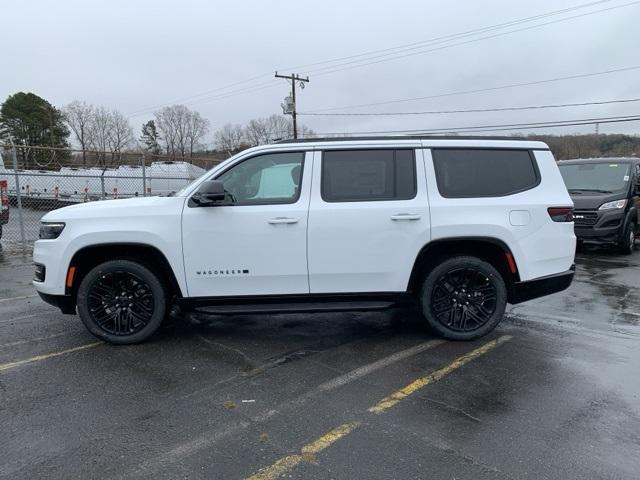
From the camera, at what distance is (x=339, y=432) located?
124 inches

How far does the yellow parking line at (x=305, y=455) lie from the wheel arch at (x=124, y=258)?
2203mm

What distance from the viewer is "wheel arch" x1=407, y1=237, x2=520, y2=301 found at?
471 centimetres

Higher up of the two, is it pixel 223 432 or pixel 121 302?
pixel 121 302

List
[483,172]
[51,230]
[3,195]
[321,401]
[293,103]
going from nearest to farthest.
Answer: [321,401]
[51,230]
[483,172]
[3,195]
[293,103]

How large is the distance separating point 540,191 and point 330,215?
2.14 meters

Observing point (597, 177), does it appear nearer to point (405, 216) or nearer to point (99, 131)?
point (405, 216)

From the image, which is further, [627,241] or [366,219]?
[627,241]

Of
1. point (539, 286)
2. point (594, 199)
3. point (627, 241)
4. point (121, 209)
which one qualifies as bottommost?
point (627, 241)

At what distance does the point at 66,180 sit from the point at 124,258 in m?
21.0

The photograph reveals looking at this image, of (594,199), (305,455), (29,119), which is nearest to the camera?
(305,455)

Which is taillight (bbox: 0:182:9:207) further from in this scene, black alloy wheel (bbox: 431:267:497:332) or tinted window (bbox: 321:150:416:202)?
black alloy wheel (bbox: 431:267:497:332)

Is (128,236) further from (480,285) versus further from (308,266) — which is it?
(480,285)

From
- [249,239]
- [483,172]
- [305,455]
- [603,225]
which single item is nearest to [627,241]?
[603,225]

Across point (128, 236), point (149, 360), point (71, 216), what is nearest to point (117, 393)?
point (149, 360)
